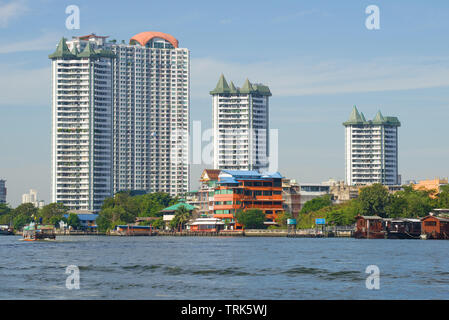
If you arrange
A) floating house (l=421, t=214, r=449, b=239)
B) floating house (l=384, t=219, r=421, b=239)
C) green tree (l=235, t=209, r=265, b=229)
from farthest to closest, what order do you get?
green tree (l=235, t=209, r=265, b=229)
floating house (l=384, t=219, r=421, b=239)
floating house (l=421, t=214, r=449, b=239)

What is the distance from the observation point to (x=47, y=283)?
173 ft

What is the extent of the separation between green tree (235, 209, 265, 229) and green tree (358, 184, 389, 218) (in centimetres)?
3019

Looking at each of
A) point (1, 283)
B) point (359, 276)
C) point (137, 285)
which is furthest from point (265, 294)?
point (1, 283)

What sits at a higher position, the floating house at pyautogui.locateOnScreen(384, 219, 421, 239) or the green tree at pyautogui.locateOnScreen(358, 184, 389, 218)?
the green tree at pyautogui.locateOnScreen(358, 184, 389, 218)

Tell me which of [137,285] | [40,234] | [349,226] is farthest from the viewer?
[349,226]

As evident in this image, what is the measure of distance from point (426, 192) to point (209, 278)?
15265 centimetres

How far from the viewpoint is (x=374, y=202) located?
6885 inches

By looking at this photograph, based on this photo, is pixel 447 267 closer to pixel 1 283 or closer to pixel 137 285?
pixel 137 285

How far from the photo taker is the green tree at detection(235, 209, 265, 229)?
19362cm

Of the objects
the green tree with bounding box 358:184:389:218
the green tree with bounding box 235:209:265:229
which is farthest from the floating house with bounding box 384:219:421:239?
the green tree with bounding box 235:209:265:229

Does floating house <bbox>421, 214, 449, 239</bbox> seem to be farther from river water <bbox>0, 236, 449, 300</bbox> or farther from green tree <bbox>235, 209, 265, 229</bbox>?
river water <bbox>0, 236, 449, 300</bbox>

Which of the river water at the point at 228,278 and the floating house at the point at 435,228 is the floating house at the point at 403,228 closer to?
the floating house at the point at 435,228

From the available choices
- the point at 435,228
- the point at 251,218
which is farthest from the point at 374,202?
the point at 251,218

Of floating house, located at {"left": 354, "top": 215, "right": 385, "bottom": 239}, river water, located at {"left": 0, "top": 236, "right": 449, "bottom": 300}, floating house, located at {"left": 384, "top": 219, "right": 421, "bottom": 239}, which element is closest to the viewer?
river water, located at {"left": 0, "top": 236, "right": 449, "bottom": 300}
